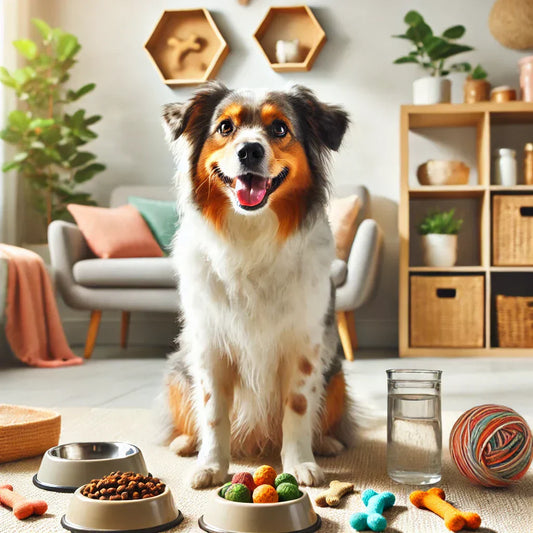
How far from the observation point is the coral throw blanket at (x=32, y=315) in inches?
154

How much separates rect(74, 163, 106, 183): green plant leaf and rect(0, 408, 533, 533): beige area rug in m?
3.16

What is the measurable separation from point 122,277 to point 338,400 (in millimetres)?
2456

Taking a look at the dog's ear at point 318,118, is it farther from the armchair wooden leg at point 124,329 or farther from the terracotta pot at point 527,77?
the armchair wooden leg at point 124,329

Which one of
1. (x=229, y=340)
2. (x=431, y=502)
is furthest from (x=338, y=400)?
(x=431, y=502)

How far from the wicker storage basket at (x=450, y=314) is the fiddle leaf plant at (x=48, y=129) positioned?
245 cm

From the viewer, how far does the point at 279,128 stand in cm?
174

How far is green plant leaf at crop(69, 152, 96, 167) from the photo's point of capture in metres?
5.10

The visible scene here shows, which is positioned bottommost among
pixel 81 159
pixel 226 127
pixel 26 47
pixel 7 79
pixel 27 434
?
pixel 27 434

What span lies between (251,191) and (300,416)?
0.56 m

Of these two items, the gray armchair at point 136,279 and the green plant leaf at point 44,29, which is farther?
the green plant leaf at point 44,29

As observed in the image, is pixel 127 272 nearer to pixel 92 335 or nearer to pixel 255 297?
pixel 92 335

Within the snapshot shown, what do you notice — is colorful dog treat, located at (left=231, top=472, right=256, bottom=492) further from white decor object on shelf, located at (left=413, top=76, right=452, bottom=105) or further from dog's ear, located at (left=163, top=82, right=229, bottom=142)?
white decor object on shelf, located at (left=413, top=76, right=452, bottom=105)

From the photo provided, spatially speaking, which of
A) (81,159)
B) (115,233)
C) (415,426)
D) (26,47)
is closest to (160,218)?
(115,233)

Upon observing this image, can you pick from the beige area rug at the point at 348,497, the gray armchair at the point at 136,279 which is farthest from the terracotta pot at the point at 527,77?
the beige area rug at the point at 348,497
